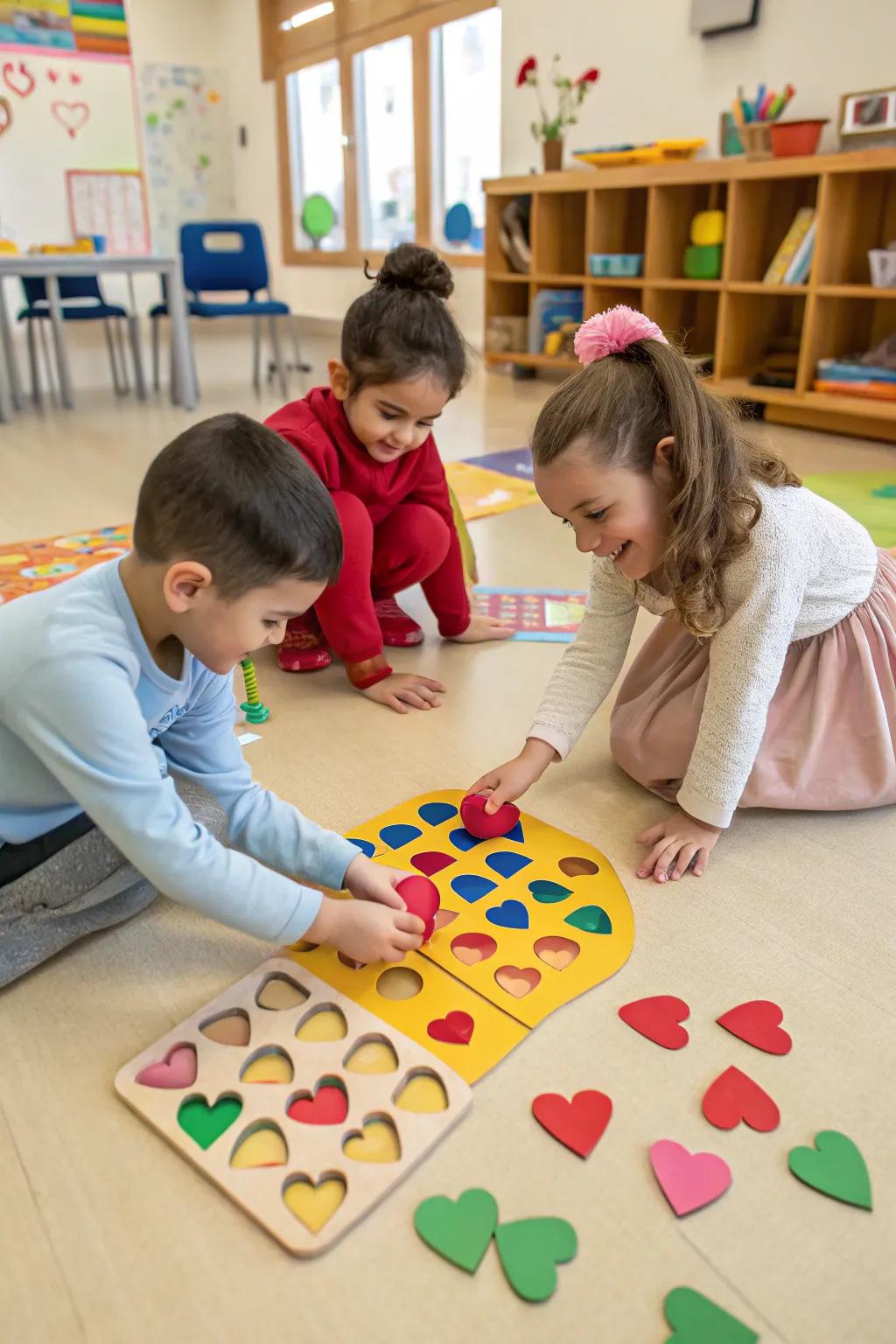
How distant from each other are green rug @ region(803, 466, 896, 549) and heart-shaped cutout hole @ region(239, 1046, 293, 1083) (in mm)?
1616

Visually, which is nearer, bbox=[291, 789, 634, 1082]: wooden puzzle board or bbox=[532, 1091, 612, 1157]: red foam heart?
bbox=[532, 1091, 612, 1157]: red foam heart

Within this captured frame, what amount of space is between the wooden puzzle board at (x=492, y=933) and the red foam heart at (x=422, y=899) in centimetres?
3

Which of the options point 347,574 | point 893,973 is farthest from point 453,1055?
point 347,574

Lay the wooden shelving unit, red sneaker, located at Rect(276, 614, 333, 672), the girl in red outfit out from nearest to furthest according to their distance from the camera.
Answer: the girl in red outfit
red sneaker, located at Rect(276, 614, 333, 672)
the wooden shelving unit

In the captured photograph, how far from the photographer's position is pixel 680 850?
39.1 inches

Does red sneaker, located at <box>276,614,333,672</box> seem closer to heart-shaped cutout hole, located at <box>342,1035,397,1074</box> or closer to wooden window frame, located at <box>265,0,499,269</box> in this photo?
heart-shaped cutout hole, located at <box>342,1035,397,1074</box>

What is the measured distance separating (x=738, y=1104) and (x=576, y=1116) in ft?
0.39

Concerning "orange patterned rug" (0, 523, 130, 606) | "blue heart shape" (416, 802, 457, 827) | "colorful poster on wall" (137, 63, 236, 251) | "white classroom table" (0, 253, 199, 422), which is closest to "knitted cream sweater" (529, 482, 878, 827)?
"blue heart shape" (416, 802, 457, 827)

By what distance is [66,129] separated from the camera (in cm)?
583

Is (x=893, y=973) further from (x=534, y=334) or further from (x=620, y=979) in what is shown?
(x=534, y=334)

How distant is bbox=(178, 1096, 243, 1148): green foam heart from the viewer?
70 centimetres

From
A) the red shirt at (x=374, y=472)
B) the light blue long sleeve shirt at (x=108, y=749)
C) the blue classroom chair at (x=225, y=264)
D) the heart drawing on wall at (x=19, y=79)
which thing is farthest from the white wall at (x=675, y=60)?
the light blue long sleeve shirt at (x=108, y=749)

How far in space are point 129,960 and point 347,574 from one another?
65 cm

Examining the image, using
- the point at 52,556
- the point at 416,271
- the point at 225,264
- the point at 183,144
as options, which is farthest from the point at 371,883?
the point at 183,144
